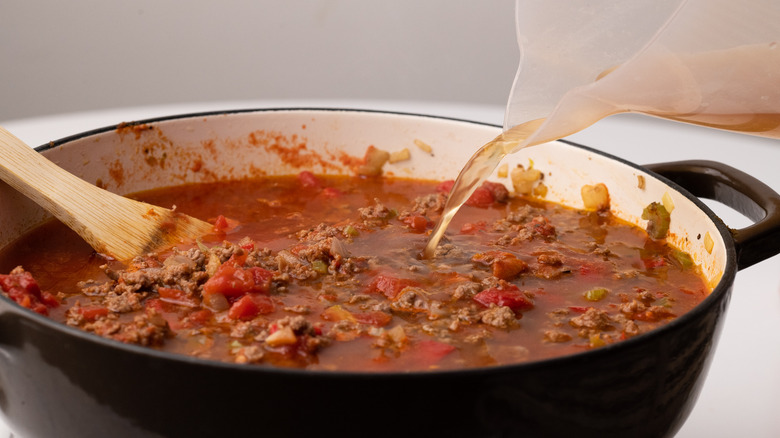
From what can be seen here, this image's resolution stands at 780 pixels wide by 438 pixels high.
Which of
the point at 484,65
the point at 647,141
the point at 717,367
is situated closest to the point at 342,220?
the point at 717,367

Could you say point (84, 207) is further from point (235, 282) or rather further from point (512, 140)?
point (512, 140)

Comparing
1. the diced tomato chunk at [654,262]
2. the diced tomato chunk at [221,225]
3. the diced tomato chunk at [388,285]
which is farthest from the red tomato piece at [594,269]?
the diced tomato chunk at [221,225]

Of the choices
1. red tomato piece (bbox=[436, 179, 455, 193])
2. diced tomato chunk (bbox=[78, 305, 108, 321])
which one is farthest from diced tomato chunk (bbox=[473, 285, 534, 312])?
red tomato piece (bbox=[436, 179, 455, 193])

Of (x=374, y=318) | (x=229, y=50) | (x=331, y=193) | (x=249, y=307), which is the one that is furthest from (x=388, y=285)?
(x=229, y=50)

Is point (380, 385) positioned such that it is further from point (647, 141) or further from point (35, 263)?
point (647, 141)

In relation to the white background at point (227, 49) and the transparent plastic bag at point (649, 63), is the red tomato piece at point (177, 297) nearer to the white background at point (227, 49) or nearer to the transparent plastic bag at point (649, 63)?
the transparent plastic bag at point (649, 63)
